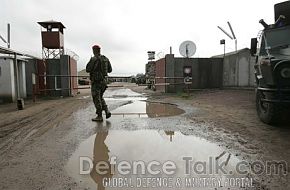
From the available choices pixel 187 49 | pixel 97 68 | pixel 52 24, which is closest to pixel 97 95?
pixel 97 68

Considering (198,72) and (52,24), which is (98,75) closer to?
(198,72)

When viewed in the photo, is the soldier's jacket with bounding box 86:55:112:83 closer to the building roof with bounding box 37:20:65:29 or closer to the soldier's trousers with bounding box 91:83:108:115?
the soldier's trousers with bounding box 91:83:108:115

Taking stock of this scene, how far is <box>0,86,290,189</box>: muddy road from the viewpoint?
3254 mm

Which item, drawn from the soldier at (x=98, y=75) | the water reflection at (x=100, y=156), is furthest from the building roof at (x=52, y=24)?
the water reflection at (x=100, y=156)

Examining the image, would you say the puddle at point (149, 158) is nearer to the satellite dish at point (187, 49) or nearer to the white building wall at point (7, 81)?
the white building wall at point (7, 81)

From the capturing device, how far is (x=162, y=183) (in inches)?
126

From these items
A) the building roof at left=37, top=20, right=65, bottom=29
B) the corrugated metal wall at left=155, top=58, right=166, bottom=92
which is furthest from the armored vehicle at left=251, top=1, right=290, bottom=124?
the building roof at left=37, top=20, right=65, bottom=29

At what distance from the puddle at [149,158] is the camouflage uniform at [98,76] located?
1.66 meters

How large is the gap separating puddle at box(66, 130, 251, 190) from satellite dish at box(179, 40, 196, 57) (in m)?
12.4

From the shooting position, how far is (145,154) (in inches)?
167

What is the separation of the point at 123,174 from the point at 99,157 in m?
0.79

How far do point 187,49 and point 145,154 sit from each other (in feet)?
46.6

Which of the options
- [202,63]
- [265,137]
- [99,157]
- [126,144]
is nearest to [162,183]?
[99,157]

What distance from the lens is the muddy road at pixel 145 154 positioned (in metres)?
3.25
